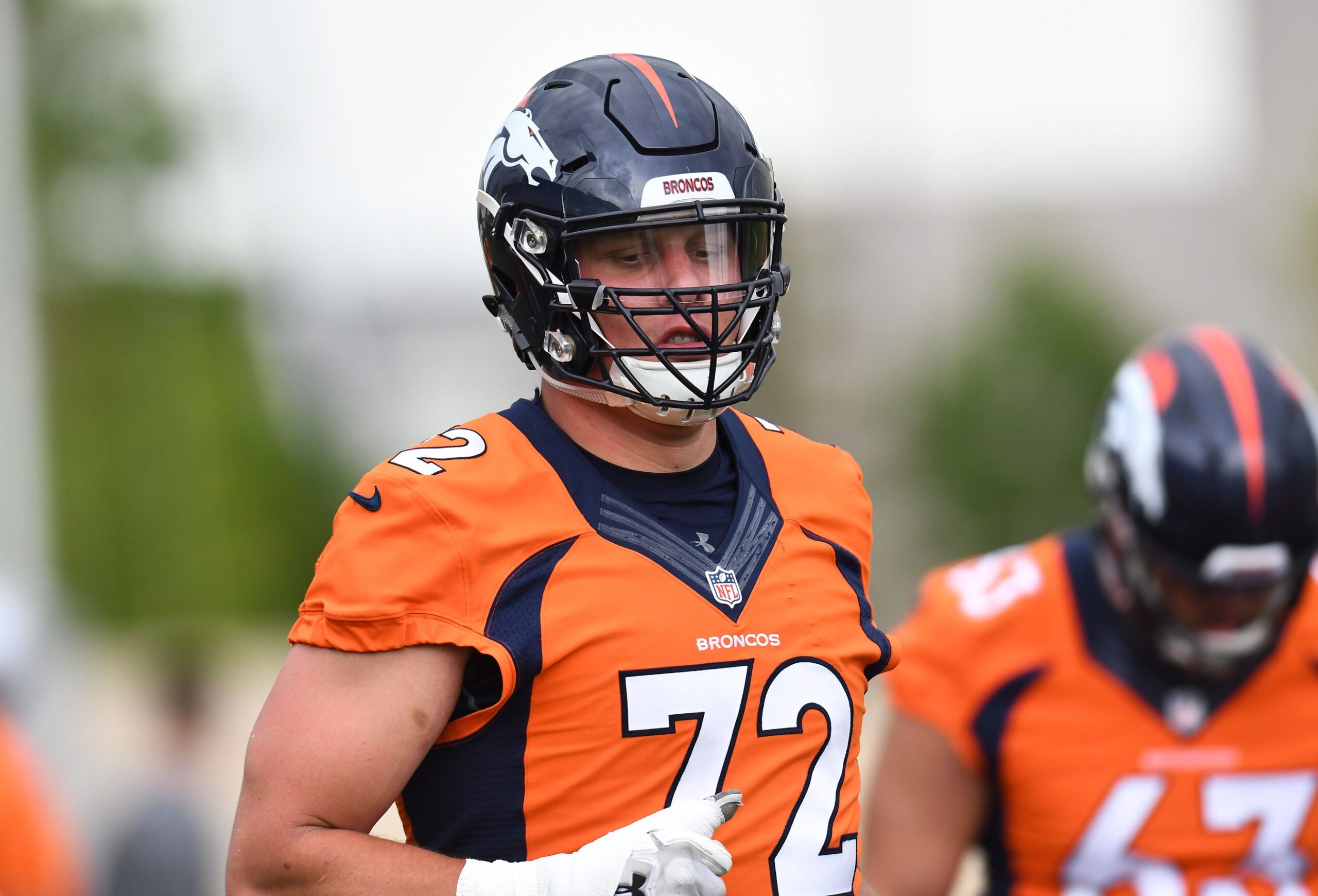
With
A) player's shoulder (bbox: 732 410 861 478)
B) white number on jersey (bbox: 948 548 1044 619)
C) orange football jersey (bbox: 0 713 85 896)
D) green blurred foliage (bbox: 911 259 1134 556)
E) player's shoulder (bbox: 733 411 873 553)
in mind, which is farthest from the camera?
green blurred foliage (bbox: 911 259 1134 556)

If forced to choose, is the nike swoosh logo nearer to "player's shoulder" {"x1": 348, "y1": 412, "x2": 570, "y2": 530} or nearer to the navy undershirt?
"player's shoulder" {"x1": 348, "y1": 412, "x2": 570, "y2": 530}

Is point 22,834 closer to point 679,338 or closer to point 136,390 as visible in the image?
point 679,338

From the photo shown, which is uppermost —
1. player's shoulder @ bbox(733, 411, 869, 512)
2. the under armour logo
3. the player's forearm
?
player's shoulder @ bbox(733, 411, 869, 512)

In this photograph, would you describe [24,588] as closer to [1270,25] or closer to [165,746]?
[165,746]

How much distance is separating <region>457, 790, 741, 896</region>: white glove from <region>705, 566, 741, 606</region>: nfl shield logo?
0.41 meters

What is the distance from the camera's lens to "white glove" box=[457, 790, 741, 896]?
84.9 inches

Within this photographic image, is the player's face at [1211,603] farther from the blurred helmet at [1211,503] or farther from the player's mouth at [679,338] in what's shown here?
the player's mouth at [679,338]

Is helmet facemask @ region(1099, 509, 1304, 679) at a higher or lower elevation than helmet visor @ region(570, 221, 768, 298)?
lower

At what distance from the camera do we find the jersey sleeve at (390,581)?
2.23 meters

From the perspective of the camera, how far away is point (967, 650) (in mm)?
3709

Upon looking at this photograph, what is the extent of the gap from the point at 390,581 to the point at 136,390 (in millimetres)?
22650

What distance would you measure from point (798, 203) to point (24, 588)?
2109cm

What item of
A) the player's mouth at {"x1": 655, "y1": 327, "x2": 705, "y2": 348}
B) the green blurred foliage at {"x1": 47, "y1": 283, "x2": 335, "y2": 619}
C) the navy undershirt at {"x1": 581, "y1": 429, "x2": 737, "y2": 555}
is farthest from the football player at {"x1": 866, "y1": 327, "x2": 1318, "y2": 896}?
the green blurred foliage at {"x1": 47, "y1": 283, "x2": 335, "y2": 619}

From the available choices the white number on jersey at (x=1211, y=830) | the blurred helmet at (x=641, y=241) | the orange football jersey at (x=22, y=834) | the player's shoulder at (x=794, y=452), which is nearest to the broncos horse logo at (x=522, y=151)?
the blurred helmet at (x=641, y=241)
